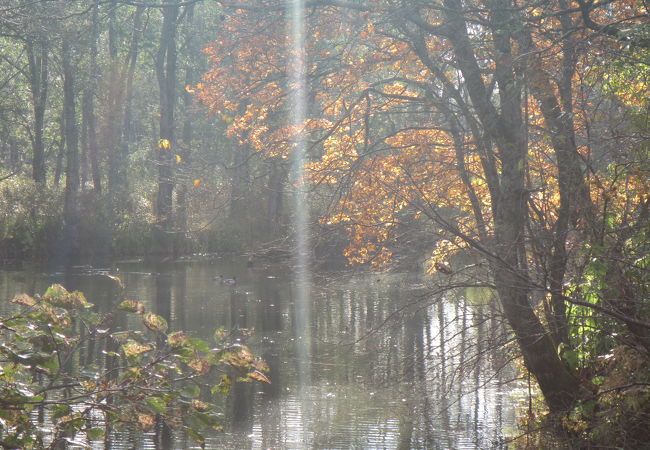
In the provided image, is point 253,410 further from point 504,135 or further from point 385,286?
point 385,286

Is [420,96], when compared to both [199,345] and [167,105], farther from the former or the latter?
[167,105]

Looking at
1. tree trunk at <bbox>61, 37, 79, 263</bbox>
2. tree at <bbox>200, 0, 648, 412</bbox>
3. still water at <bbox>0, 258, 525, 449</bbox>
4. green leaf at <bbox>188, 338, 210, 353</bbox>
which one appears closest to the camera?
green leaf at <bbox>188, 338, 210, 353</bbox>

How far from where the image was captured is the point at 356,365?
439 inches

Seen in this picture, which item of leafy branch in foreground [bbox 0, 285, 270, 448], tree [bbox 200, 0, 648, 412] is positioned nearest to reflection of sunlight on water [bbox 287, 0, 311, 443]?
tree [bbox 200, 0, 648, 412]

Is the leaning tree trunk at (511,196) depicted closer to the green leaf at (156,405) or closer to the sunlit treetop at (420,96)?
the sunlit treetop at (420,96)

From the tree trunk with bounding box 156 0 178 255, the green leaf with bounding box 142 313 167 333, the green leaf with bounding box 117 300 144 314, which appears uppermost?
the tree trunk with bounding box 156 0 178 255

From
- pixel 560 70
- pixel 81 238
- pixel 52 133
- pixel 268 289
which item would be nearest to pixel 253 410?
pixel 560 70

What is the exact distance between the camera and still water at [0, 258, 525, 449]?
7559mm

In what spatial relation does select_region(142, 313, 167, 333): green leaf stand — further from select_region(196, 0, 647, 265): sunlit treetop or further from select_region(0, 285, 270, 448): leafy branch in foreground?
select_region(196, 0, 647, 265): sunlit treetop

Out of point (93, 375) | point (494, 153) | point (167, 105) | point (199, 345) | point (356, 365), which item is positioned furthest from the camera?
point (167, 105)

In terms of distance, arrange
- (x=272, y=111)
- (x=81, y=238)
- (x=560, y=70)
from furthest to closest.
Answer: (x=81, y=238) → (x=272, y=111) → (x=560, y=70)

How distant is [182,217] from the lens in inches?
824

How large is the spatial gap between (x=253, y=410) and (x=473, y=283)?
3.88 metres

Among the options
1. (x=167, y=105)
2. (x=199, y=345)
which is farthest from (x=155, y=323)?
(x=167, y=105)
